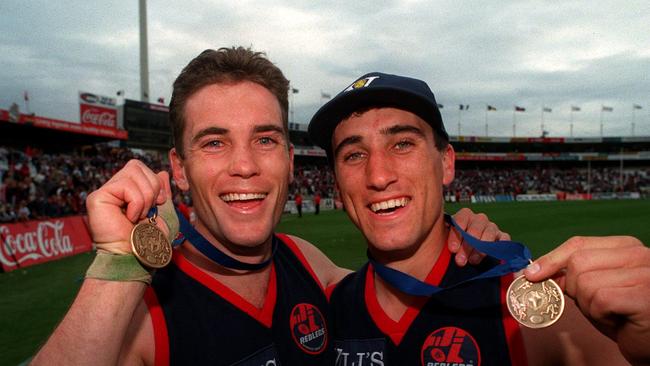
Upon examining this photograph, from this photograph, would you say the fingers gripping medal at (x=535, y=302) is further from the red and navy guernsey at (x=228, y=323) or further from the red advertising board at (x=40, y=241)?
the red advertising board at (x=40, y=241)

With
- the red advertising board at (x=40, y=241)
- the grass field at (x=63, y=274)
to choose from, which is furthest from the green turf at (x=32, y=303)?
the red advertising board at (x=40, y=241)

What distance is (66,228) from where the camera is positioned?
50.4 ft

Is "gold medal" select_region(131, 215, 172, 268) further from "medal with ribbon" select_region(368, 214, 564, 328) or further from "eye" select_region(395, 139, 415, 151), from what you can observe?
"medal with ribbon" select_region(368, 214, 564, 328)

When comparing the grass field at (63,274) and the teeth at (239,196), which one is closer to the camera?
the teeth at (239,196)

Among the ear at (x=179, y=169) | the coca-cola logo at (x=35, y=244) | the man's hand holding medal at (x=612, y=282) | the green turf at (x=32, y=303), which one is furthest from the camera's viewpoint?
the coca-cola logo at (x=35, y=244)

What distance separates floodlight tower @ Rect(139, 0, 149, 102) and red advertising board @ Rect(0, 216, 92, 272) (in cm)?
2378

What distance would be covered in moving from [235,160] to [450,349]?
1.76 meters

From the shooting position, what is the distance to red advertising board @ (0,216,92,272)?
12.3m

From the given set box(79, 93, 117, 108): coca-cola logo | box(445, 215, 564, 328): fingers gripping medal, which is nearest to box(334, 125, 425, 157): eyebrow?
box(445, 215, 564, 328): fingers gripping medal

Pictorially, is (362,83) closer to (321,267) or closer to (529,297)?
(529,297)

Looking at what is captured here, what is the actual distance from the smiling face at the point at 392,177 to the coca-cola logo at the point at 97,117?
3561cm

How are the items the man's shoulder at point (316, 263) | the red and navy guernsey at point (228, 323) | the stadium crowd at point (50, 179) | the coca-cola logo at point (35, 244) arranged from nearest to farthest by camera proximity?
the red and navy guernsey at point (228, 323) → the man's shoulder at point (316, 263) → the coca-cola logo at point (35, 244) → the stadium crowd at point (50, 179)

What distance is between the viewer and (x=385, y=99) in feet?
8.82

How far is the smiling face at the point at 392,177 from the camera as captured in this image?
2686 millimetres
